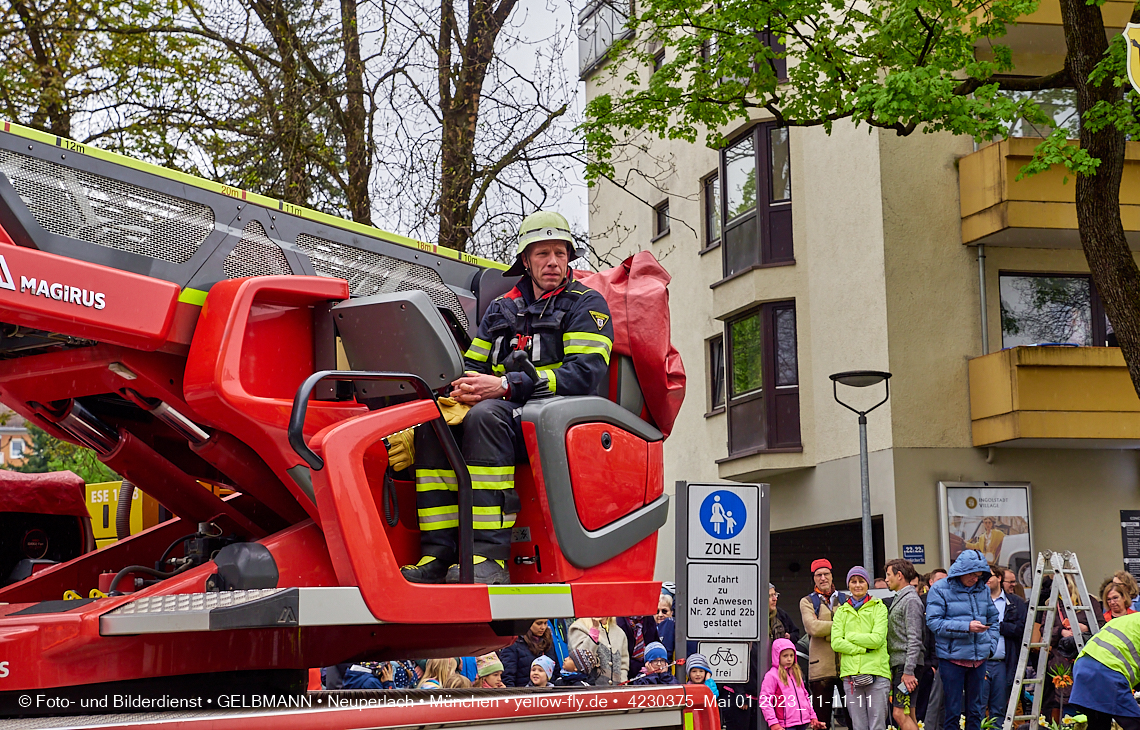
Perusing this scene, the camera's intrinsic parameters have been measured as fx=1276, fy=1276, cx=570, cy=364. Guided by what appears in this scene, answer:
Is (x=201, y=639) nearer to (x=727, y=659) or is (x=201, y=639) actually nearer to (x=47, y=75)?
(x=727, y=659)

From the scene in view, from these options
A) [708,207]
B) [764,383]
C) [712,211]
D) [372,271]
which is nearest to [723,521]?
[372,271]

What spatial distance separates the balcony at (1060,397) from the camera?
18.7 metres

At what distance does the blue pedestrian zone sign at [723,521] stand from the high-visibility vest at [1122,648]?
2359mm

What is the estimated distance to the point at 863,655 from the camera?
11.3 meters

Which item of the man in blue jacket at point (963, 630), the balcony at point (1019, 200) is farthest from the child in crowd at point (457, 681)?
the balcony at point (1019, 200)

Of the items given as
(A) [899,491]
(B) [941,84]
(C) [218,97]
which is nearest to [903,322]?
(A) [899,491]

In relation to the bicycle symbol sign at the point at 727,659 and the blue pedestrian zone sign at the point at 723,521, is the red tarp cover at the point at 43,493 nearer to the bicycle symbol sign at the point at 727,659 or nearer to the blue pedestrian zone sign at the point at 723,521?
the blue pedestrian zone sign at the point at 723,521

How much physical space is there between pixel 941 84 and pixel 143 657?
36.6 feet

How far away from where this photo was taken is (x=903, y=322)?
19531 millimetres

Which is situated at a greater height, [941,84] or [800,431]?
[941,84]

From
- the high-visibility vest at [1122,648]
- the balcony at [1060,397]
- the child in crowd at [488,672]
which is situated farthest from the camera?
the balcony at [1060,397]

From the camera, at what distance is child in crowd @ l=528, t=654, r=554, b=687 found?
1066 cm

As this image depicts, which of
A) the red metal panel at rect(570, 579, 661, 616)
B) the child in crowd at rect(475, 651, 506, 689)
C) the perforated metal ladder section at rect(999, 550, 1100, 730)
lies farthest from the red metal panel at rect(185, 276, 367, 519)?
the perforated metal ladder section at rect(999, 550, 1100, 730)

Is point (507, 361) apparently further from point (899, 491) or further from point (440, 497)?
point (899, 491)
